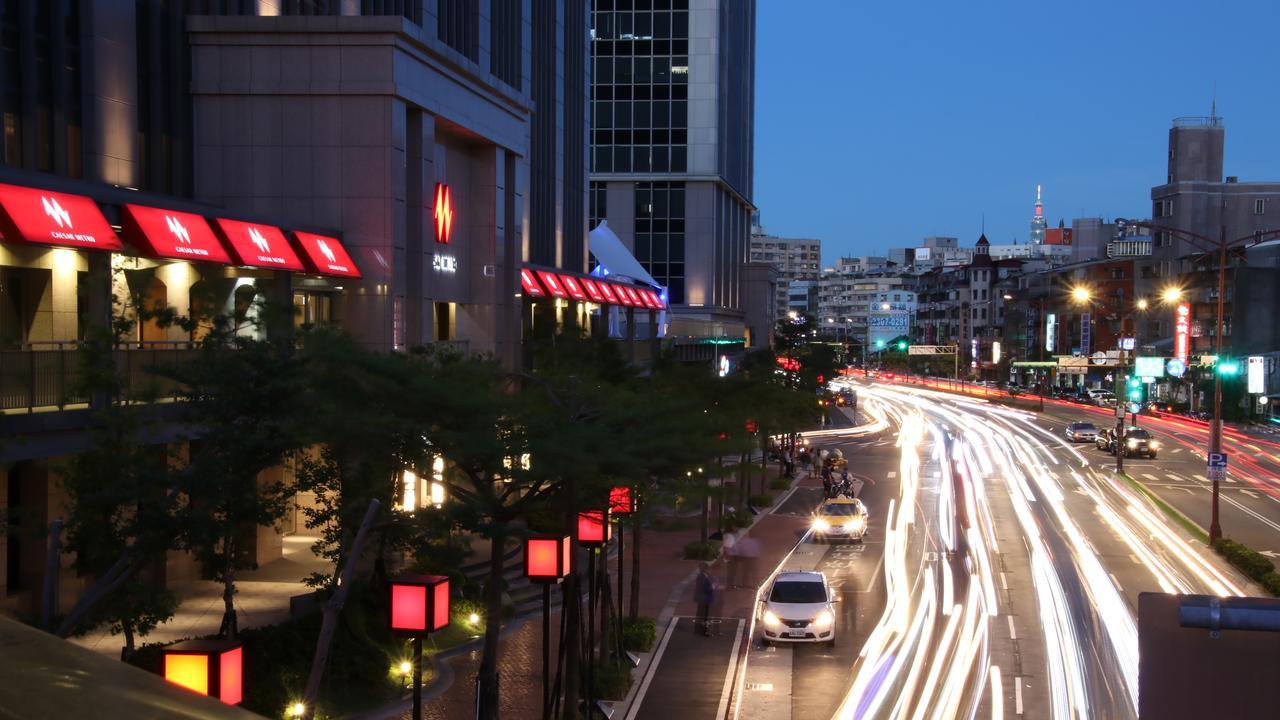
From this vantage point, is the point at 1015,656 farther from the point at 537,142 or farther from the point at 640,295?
the point at 640,295

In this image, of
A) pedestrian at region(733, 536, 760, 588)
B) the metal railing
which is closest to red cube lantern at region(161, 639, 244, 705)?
the metal railing

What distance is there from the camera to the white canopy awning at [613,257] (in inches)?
2384

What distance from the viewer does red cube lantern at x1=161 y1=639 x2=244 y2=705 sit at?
10.8 metres

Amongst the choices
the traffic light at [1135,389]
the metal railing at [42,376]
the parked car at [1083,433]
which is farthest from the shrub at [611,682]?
the traffic light at [1135,389]

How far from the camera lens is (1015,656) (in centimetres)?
2150

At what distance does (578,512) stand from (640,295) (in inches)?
1617

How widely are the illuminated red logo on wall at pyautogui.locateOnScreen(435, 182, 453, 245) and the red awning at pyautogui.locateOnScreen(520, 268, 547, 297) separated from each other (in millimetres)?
6860

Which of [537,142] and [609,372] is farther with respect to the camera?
[537,142]

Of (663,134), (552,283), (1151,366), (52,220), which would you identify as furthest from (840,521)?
(663,134)

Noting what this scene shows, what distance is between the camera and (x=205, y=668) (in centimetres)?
1094

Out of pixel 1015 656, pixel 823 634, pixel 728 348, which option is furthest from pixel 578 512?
pixel 728 348

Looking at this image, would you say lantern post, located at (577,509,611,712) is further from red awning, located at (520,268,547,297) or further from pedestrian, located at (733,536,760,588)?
red awning, located at (520,268,547,297)

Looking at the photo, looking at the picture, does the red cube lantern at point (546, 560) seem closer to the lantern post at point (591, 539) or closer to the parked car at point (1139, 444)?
the lantern post at point (591, 539)

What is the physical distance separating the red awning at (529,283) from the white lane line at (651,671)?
57.3 feet
